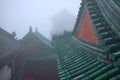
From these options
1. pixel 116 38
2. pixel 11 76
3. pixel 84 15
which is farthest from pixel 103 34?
pixel 11 76

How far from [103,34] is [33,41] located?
18852 mm

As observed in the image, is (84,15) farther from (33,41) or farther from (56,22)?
(56,22)

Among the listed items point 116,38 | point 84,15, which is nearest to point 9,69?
point 84,15

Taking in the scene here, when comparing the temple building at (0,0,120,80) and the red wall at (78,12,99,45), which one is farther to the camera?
the red wall at (78,12,99,45)

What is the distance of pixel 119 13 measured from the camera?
12.0ft

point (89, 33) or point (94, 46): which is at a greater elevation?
point (89, 33)

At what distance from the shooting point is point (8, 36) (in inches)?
840

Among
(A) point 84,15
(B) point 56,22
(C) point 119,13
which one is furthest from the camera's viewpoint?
(B) point 56,22

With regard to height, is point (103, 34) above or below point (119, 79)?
above

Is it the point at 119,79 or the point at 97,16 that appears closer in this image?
the point at 119,79

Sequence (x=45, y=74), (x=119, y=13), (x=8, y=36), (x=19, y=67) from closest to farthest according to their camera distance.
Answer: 1. (x=119, y=13)
2. (x=45, y=74)
3. (x=19, y=67)
4. (x=8, y=36)

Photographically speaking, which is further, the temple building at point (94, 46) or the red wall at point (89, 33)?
the red wall at point (89, 33)

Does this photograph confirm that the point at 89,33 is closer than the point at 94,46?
No

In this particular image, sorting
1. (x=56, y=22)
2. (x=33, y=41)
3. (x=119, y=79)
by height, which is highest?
(x=56, y=22)
